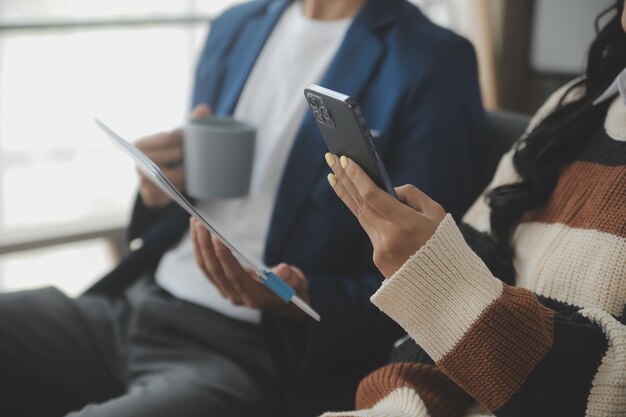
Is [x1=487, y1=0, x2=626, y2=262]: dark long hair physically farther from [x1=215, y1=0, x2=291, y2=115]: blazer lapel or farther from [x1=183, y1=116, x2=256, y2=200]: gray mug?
[x1=215, y1=0, x2=291, y2=115]: blazer lapel

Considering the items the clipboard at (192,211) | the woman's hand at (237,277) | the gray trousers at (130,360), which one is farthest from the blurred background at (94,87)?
the clipboard at (192,211)

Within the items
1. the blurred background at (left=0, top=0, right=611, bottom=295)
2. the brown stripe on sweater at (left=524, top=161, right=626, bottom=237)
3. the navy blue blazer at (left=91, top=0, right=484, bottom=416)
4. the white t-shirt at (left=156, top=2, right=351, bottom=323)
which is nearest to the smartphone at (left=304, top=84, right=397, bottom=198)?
the brown stripe on sweater at (left=524, top=161, right=626, bottom=237)

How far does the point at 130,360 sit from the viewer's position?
1.25m

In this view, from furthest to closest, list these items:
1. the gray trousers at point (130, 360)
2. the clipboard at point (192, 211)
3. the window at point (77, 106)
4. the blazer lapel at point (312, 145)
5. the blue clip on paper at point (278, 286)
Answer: the window at point (77, 106), the blazer lapel at point (312, 145), the gray trousers at point (130, 360), the blue clip on paper at point (278, 286), the clipboard at point (192, 211)

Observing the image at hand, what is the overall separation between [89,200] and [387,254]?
1.61 m

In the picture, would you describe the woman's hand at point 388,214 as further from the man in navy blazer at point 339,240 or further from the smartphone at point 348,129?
the man in navy blazer at point 339,240

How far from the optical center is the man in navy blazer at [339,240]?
1.18 m

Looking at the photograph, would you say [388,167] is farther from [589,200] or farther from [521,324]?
[521,324]

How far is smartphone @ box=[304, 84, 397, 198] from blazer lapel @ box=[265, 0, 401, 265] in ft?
1.58

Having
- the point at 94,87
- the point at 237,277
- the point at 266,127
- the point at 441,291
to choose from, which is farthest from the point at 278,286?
the point at 94,87

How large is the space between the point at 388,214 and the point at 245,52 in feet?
2.69

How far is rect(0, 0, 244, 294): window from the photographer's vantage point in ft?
6.44

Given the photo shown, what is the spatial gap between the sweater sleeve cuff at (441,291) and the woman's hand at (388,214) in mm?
12

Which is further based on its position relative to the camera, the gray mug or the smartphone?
the gray mug
